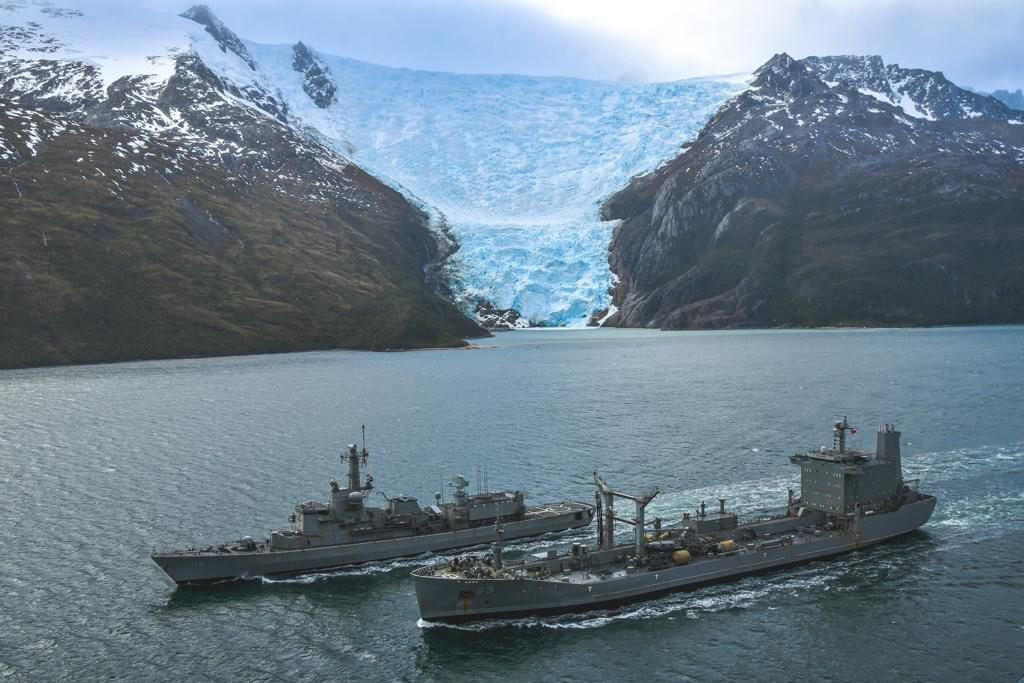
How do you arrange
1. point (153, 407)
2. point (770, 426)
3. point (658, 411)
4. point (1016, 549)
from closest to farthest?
point (1016, 549)
point (770, 426)
point (658, 411)
point (153, 407)

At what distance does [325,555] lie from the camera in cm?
6444

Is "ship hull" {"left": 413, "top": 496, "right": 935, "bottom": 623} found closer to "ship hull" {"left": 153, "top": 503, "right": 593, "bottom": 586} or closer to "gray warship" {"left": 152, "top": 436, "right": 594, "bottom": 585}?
"gray warship" {"left": 152, "top": 436, "right": 594, "bottom": 585}

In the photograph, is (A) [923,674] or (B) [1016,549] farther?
(B) [1016,549]

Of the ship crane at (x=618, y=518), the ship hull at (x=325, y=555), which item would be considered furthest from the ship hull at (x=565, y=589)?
the ship hull at (x=325, y=555)

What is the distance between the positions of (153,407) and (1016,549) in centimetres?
12817

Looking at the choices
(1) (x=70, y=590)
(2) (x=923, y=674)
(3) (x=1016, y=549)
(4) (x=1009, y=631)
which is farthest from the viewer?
(3) (x=1016, y=549)

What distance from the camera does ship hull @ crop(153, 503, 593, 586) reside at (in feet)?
199

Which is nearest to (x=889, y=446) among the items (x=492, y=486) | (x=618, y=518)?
(x=618, y=518)

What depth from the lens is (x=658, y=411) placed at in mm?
130375

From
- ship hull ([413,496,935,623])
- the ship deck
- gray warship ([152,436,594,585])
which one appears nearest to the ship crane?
the ship deck

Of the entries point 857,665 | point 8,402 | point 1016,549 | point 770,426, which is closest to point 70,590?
point 857,665

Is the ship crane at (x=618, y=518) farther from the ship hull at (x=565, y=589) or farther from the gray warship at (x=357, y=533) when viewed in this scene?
the gray warship at (x=357, y=533)

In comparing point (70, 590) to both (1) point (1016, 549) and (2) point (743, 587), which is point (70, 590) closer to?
(2) point (743, 587)

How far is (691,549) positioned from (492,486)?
30678 millimetres
